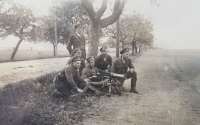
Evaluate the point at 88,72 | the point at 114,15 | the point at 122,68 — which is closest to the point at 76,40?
the point at 88,72

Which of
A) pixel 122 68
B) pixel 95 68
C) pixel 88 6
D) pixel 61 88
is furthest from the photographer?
pixel 88 6

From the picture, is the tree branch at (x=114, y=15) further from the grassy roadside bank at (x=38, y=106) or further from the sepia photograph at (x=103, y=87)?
the grassy roadside bank at (x=38, y=106)

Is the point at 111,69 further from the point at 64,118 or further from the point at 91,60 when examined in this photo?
the point at 64,118

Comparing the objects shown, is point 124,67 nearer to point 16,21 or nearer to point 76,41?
point 76,41

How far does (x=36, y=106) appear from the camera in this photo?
3543mm

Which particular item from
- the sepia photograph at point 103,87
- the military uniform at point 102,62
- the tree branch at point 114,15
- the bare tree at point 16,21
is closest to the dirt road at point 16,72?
the sepia photograph at point 103,87

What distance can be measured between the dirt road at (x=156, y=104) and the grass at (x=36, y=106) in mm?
259

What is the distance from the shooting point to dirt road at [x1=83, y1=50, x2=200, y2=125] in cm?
333

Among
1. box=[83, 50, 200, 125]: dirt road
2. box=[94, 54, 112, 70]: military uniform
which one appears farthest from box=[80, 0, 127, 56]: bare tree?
box=[83, 50, 200, 125]: dirt road

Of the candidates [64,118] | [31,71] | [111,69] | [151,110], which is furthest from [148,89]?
[31,71]

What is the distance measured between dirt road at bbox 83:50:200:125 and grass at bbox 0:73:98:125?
0.26 metres

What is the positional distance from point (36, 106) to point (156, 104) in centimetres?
214

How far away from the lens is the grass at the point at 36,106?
9.99 feet

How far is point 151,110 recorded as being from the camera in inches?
149
